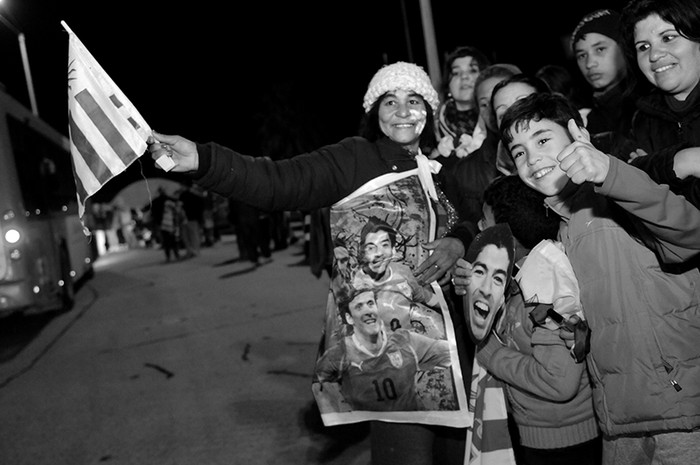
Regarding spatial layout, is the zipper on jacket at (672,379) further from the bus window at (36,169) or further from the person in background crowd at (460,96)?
the bus window at (36,169)

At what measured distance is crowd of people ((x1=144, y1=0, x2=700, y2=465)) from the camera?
2.06 m

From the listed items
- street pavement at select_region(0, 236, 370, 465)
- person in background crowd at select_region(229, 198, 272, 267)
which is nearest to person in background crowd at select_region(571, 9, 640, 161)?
street pavement at select_region(0, 236, 370, 465)

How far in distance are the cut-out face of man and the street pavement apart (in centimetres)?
171

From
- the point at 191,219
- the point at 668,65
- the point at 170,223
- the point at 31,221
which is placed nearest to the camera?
the point at 668,65

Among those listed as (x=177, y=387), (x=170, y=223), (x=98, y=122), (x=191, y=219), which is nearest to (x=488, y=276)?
(x=98, y=122)

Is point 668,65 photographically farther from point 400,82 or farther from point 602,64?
point 602,64

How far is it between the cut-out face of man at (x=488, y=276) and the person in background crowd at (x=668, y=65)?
0.62 metres

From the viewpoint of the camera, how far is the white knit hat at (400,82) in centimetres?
291

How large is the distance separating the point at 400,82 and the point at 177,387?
3.95 meters

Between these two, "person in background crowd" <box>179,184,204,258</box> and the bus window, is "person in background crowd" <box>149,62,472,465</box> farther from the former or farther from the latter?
"person in background crowd" <box>179,184,204,258</box>

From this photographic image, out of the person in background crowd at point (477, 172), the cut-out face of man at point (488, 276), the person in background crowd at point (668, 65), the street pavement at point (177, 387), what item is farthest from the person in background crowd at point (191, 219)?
the person in background crowd at point (668, 65)

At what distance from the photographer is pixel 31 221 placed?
9055 millimetres

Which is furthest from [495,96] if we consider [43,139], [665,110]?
[43,139]

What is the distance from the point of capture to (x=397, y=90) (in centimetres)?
291
